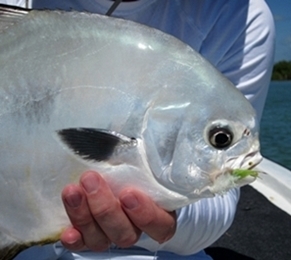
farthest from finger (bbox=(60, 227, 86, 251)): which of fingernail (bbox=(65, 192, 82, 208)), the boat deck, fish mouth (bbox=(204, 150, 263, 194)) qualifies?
the boat deck

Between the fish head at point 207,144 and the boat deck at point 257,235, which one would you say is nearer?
the fish head at point 207,144

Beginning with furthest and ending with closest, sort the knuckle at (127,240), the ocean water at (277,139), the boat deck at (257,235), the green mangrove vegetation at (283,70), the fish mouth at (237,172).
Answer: the green mangrove vegetation at (283,70) < the ocean water at (277,139) < the boat deck at (257,235) < the knuckle at (127,240) < the fish mouth at (237,172)

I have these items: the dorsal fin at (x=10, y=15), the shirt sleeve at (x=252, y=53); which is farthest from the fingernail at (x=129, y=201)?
the shirt sleeve at (x=252, y=53)

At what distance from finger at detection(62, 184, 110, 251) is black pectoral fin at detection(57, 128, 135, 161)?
10cm

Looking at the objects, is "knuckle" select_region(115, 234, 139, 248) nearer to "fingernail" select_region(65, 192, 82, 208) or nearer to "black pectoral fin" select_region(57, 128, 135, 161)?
"fingernail" select_region(65, 192, 82, 208)

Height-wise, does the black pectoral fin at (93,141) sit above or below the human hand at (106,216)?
above

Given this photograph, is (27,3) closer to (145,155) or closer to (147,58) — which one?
(147,58)

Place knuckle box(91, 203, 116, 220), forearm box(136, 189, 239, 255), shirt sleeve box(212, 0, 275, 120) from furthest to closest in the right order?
shirt sleeve box(212, 0, 275, 120)
forearm box(136, 189, 239, 255)
knuckle box(91, 203, 116, 220)

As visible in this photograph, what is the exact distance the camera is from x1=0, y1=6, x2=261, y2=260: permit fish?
1170mm

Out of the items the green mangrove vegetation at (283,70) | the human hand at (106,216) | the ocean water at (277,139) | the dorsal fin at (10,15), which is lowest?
the green mangrove vegetation at (283,70)

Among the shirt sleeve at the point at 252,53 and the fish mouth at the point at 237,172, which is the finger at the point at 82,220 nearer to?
the fish mouth at the point at 237,172

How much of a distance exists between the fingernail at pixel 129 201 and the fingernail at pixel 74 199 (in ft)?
0.31

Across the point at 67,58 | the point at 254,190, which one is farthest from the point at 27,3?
the point at 254,190

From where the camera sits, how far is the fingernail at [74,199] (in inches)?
49.3
